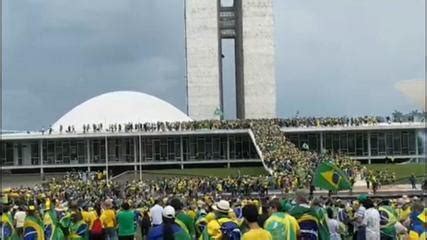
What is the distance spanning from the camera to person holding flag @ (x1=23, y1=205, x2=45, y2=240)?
1341 cm

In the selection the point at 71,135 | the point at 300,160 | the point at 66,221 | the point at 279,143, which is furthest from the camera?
the point at 71,135

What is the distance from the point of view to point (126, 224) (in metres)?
16.5

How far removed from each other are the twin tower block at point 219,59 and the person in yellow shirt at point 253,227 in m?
88.7

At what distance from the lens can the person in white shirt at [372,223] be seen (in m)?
13.8

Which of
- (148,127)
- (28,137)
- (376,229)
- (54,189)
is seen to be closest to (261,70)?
(148,127)

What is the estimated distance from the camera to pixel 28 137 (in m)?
83.1

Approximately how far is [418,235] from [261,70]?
291 feet

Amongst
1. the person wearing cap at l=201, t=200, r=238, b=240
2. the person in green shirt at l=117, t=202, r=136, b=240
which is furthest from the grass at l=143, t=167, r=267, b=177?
the person wearing cap at l=201, t=200, r=238, b=240

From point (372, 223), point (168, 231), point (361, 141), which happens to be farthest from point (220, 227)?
point (361, 141)

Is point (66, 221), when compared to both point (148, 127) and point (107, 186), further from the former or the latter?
point (148, 127)

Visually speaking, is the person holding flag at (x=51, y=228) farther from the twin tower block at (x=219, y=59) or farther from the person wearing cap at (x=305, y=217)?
the twin tower block at (x=219, y=59)

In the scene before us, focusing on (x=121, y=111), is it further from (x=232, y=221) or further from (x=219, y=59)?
(x=232, y=221)

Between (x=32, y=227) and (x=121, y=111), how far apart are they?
90.7 metres

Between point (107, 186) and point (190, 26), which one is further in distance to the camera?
point (190, 26)
